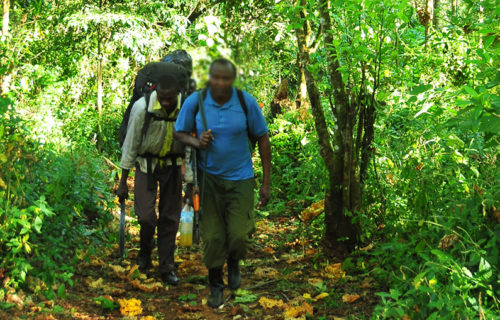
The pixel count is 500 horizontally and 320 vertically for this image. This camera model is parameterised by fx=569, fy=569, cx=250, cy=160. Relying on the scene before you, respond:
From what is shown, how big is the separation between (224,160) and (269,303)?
55.1 inches

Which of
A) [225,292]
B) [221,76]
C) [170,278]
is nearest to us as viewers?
[221,76]

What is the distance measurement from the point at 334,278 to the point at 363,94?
1925 millimetres

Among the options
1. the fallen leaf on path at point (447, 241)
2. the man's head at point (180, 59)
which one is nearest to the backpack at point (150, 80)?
the man's head at point (180, 59)

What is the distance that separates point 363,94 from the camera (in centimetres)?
596

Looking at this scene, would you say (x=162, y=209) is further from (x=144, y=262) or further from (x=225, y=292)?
(x=225, y=292)

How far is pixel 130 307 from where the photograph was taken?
15.7ft

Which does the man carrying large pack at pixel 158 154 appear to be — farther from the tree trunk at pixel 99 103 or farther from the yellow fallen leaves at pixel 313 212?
the tree trunk at pixel 99 103

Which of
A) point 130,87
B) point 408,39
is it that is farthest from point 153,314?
point 130,87

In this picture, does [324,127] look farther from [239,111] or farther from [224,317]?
[224,317]

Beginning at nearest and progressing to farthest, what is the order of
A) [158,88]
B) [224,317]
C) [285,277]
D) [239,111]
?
[239,111], [224,317], [158,88], [285,277]

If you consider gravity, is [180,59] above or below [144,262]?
above

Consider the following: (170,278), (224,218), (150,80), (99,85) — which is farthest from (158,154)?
(99,85)

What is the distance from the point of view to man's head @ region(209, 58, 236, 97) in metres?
4.23

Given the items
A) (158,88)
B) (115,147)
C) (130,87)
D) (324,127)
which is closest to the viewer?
(158,88)
